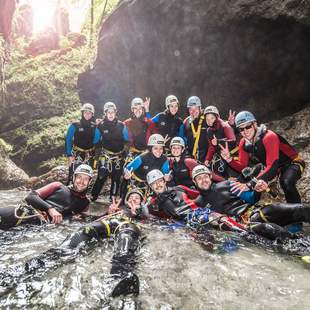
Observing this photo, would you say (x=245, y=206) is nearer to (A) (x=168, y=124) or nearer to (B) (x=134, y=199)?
(B) (x=134, y=199)

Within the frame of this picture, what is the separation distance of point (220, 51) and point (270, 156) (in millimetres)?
5932

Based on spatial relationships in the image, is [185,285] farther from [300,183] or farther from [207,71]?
[207,71]

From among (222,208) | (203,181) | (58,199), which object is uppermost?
(203,181)

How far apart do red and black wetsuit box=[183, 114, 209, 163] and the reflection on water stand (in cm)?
368

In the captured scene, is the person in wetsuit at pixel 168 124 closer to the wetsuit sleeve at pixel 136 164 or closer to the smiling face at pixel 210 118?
the smiling face at pixel 210 118

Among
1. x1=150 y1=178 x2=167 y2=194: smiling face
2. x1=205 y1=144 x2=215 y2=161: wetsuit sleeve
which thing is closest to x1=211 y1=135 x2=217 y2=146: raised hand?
x1=205 y1=144 x2=215 y2=161: wetsuit sleeve

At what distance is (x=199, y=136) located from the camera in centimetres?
902

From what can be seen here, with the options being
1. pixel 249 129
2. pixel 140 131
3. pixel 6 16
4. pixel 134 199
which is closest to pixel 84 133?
pixel 140 131

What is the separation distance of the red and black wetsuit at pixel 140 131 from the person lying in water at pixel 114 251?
324 cm

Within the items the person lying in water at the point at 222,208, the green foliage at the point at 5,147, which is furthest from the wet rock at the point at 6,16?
the person lying in water at the point at 222,208

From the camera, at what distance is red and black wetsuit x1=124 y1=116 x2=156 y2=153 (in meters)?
9.73

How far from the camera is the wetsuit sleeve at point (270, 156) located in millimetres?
6322

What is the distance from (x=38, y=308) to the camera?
359cm

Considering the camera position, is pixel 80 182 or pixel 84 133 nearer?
pixel 80 182
